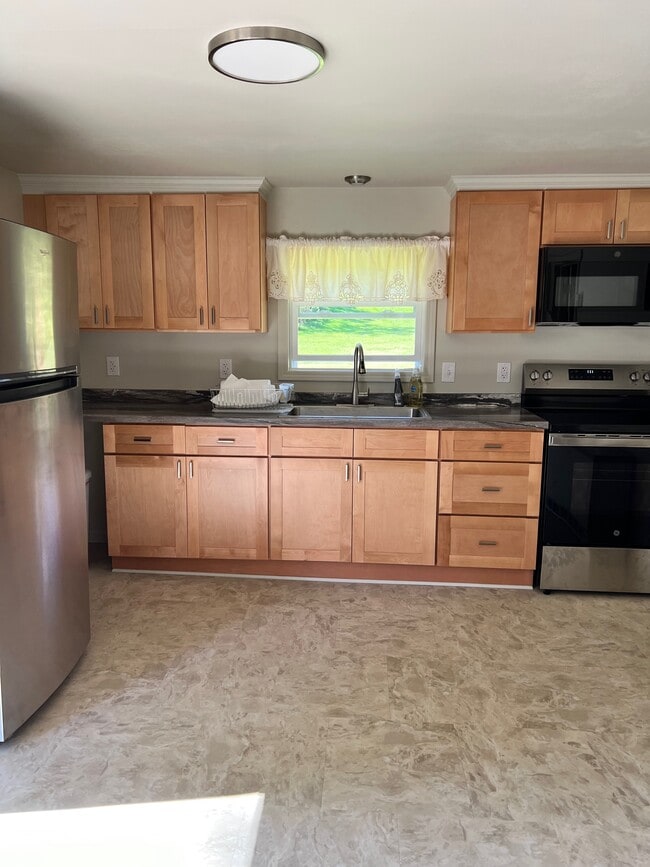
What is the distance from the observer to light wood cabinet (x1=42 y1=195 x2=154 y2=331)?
11.2 feet

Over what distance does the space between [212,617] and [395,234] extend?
7.60 feet

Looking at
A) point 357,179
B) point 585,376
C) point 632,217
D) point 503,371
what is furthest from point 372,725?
point 632,217

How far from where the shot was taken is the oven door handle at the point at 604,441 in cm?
305

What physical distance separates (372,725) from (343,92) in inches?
84.9

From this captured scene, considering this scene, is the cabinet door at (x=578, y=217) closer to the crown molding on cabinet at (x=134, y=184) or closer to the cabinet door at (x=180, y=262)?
the crown molding on cabinet at (x=134, y=184)

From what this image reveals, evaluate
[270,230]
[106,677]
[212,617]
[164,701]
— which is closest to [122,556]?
[212,617]

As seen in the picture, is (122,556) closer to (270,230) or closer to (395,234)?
(270,230)

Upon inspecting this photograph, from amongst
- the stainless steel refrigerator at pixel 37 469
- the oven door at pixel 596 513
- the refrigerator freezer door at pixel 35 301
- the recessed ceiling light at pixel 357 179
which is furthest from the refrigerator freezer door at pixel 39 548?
the oven door at pixel 596 513

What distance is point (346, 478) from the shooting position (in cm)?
321

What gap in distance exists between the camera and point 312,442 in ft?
10.5

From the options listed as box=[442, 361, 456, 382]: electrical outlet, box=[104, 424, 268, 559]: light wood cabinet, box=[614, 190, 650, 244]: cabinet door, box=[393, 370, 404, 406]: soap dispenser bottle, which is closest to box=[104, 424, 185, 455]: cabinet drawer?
box=[104, 424, 268, 559]: light wood cabinet

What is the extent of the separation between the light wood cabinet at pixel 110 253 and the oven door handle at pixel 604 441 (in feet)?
7.47

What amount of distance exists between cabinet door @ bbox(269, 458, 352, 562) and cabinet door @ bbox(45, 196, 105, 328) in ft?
4.48

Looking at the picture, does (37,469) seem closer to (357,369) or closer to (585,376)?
(357,369)
